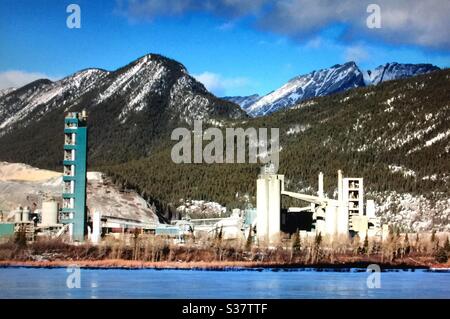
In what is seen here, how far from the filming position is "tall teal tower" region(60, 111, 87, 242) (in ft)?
201

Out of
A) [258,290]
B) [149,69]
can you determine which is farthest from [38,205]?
[149,69]

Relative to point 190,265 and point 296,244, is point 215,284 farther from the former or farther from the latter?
point 296,244

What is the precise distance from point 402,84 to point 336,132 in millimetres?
17676

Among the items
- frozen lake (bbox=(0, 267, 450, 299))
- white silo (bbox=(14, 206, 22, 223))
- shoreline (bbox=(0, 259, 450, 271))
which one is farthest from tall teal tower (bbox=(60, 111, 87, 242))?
frozen lake (bbox=(0, 267, 450, 299))

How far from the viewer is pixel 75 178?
61.7 metres

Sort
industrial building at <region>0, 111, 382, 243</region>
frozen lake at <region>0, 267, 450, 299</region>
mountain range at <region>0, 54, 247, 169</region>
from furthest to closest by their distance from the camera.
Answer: mountain range at <region>0, 54, 247, 169</region>, industrial building at <region>0, 111, 382, 243</region>, frozen lake at <region>0, 267, 450, 299</region>

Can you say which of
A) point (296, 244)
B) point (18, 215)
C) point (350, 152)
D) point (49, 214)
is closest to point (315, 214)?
point (296, 244)

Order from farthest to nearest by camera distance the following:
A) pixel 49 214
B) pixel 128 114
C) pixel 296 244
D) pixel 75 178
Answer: pixel 128 114 → pixel 49 214 → pixel 75 178 → pixel 296 244

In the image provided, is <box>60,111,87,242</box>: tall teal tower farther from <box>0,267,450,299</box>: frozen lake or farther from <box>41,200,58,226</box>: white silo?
<box>0,267,450,299</box>: frozen lake

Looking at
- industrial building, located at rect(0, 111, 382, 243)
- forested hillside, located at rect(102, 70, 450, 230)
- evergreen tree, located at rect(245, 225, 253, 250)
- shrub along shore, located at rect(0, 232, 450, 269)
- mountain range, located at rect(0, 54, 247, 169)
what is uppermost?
mountain range, located at rect(0, 54, 247, 169)

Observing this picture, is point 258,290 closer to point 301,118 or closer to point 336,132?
point 336,132

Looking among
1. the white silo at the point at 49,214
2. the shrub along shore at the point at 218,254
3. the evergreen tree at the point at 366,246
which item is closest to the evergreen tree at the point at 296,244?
the shrub along shore at the point at 218,254
